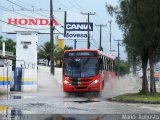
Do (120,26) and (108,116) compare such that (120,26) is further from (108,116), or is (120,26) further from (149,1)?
(108,116)

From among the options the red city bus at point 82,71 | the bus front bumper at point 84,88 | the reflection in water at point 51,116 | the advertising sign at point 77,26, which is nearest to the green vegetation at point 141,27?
the red city bus at point 82,71

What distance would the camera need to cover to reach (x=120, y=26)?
35125 mm

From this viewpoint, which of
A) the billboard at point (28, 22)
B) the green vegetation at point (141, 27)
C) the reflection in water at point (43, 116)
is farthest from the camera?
the billboard at point (28, 22)

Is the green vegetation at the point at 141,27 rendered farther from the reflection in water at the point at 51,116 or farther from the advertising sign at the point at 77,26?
the advertising sign at the point at 77,26

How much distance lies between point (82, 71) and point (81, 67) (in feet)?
1.00

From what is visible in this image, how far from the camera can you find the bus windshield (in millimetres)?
33719

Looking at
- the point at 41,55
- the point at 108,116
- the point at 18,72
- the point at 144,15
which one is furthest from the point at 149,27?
the point at 41,55

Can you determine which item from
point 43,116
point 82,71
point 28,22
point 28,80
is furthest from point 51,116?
point 28,22

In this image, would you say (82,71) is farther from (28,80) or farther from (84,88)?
(28,80)

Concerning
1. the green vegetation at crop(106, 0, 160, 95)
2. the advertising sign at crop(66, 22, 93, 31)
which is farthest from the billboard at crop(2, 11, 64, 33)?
the green vegetation at crop(106, 0, 160, 95)

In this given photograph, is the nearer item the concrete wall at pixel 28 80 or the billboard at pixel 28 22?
the concrete wall at pixel 28 80

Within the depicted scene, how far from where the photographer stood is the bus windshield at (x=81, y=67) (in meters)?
33.7

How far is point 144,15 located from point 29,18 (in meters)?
48.3

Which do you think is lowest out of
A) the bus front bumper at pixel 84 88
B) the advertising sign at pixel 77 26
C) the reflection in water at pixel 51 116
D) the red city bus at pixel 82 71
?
the reflection in water at pixel 51 116
